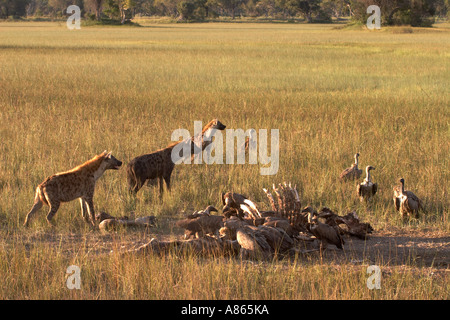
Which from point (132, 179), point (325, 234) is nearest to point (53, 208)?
point (132, 179)

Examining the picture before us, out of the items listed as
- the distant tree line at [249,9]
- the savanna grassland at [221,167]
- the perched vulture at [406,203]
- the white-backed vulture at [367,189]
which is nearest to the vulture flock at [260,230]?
the savanna grassland at [221,167]

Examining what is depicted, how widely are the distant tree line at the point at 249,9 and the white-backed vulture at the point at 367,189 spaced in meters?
71.4

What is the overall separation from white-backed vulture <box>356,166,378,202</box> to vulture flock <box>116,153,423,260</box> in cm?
102

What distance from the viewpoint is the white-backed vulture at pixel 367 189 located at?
7395mm

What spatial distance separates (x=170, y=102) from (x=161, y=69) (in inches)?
335

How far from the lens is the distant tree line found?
255 feet

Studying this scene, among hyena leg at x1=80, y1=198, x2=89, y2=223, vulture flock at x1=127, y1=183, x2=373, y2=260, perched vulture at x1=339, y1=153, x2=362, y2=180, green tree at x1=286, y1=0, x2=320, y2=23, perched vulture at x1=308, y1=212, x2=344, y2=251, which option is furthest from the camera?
green tree at x1=286, y1=0, x2=320, y2=23

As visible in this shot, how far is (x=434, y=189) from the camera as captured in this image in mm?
8141

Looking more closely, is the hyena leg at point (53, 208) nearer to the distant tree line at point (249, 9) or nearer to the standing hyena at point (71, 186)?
the standing hyena at point (71, 186)

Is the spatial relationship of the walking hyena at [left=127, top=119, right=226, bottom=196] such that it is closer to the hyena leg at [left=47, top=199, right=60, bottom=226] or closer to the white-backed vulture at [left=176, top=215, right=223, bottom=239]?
the hyena leg at [left=47, top=199, right=60, bottom=226]

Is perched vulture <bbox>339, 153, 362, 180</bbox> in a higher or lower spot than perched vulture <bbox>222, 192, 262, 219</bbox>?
lower

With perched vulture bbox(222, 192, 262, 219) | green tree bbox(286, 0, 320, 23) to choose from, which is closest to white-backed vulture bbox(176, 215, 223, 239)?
perched vulture bbox(222, 192, 262, 219)

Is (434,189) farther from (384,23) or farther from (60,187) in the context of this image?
(384,23)

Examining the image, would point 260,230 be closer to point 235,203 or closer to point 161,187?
point 235,203
